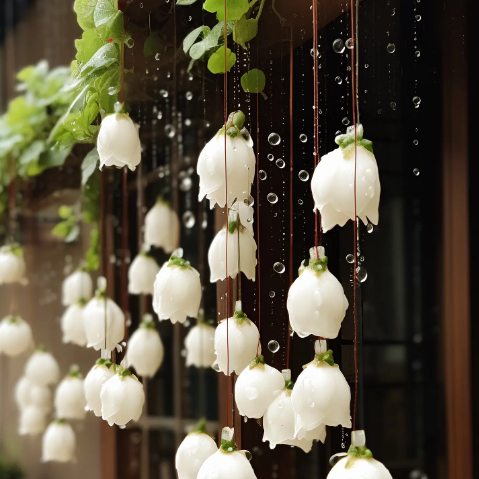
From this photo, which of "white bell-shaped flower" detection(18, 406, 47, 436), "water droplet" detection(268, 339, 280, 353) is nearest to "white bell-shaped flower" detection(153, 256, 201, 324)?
"water droplet" detection(268, 339, 280, 353)

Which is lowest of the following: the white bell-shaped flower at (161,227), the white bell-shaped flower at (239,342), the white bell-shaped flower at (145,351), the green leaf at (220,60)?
the white bell-shaped flower at (145,351)

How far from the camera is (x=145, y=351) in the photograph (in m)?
1.08

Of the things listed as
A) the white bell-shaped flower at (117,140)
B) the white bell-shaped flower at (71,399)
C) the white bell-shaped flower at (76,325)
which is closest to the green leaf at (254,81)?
the white bell-shaped flower at (117,140)

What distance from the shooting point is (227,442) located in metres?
0.65

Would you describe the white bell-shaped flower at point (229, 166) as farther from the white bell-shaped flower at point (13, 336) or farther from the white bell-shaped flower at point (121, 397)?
the white bell-shaped flower at point (13, 336)

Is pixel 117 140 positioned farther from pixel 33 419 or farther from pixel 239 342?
pixel 33 419

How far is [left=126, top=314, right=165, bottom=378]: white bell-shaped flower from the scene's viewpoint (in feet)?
3.53

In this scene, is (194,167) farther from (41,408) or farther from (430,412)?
(430,412)

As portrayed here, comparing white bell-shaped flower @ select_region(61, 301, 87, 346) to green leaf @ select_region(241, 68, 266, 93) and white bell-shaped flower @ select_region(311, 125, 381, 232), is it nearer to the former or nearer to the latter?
green leaf @ select_region(241, 68, 266, 93)

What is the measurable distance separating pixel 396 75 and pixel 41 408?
123 cm

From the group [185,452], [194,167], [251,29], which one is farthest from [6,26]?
Answer: [185,452]

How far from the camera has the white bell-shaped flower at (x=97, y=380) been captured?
0.84 metres

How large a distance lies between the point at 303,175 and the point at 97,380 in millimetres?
347

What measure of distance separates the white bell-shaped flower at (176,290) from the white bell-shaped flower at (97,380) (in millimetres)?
116
